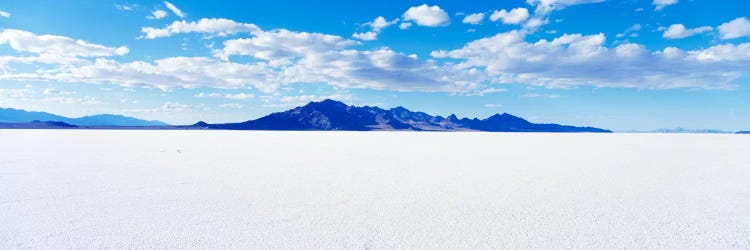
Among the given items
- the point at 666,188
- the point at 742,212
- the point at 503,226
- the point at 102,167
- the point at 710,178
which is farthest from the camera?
Answer: the point at 102,167

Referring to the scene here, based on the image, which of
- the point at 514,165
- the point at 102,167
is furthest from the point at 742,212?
the point at 102,167

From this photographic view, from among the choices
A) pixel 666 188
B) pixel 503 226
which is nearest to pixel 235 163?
pixel 503 226

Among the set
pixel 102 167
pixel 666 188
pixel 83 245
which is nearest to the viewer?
pixel 83 245

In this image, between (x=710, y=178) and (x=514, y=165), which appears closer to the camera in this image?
(x=710, y=178)

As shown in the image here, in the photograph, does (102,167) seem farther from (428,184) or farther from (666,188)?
(666,188)

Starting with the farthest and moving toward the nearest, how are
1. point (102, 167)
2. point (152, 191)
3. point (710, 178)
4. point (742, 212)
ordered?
point (102, 167) → point (710, 178) → point (152, 191) → point (742, 212)

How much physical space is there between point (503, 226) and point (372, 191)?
293 centimetres

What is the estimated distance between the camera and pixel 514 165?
1284 cm

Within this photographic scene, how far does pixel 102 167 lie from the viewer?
11.9 metres

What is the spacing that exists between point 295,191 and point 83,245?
144 inches

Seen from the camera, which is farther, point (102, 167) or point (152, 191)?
point (102, 167)

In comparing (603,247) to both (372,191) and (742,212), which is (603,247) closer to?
(742,212)

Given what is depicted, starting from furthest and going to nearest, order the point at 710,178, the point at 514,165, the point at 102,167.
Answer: the point at 514,165 → the point at 102,167 → the point at 710,178

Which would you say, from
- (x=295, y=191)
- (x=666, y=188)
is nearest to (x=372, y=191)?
(x=295, y=191)
